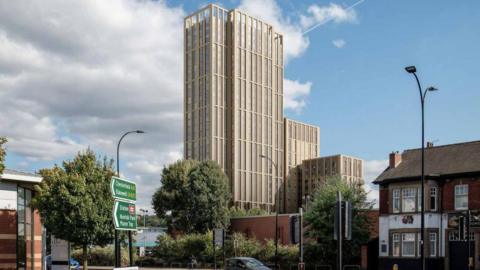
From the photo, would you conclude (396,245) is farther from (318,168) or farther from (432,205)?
(318,168)

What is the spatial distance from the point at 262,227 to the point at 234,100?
46881mm

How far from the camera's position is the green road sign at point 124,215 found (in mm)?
16219

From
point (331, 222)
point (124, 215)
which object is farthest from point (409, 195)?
point (124, 215)

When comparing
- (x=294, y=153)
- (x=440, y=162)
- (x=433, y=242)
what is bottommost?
(x=433, y=242)

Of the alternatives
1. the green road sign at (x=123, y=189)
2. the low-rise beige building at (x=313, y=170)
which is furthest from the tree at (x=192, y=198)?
the green road sign at (x=123, y=189)

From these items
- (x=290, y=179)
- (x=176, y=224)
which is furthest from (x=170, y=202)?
(x=290, y=179)

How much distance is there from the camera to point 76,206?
36469 mm

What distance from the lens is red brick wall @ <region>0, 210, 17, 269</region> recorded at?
3481cm

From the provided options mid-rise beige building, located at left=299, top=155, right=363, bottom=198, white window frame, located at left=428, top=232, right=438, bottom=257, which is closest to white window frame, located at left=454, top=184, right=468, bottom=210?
white window frame, located at left=428, top=232, right=438, bottom=257

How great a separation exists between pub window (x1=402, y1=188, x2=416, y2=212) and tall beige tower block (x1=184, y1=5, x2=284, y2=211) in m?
66.8

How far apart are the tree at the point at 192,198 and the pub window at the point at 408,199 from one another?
115ft

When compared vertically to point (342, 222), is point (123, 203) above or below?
above

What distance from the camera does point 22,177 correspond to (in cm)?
3603

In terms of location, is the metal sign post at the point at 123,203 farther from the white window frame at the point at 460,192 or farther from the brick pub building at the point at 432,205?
the white window frame at the point at 460,192
